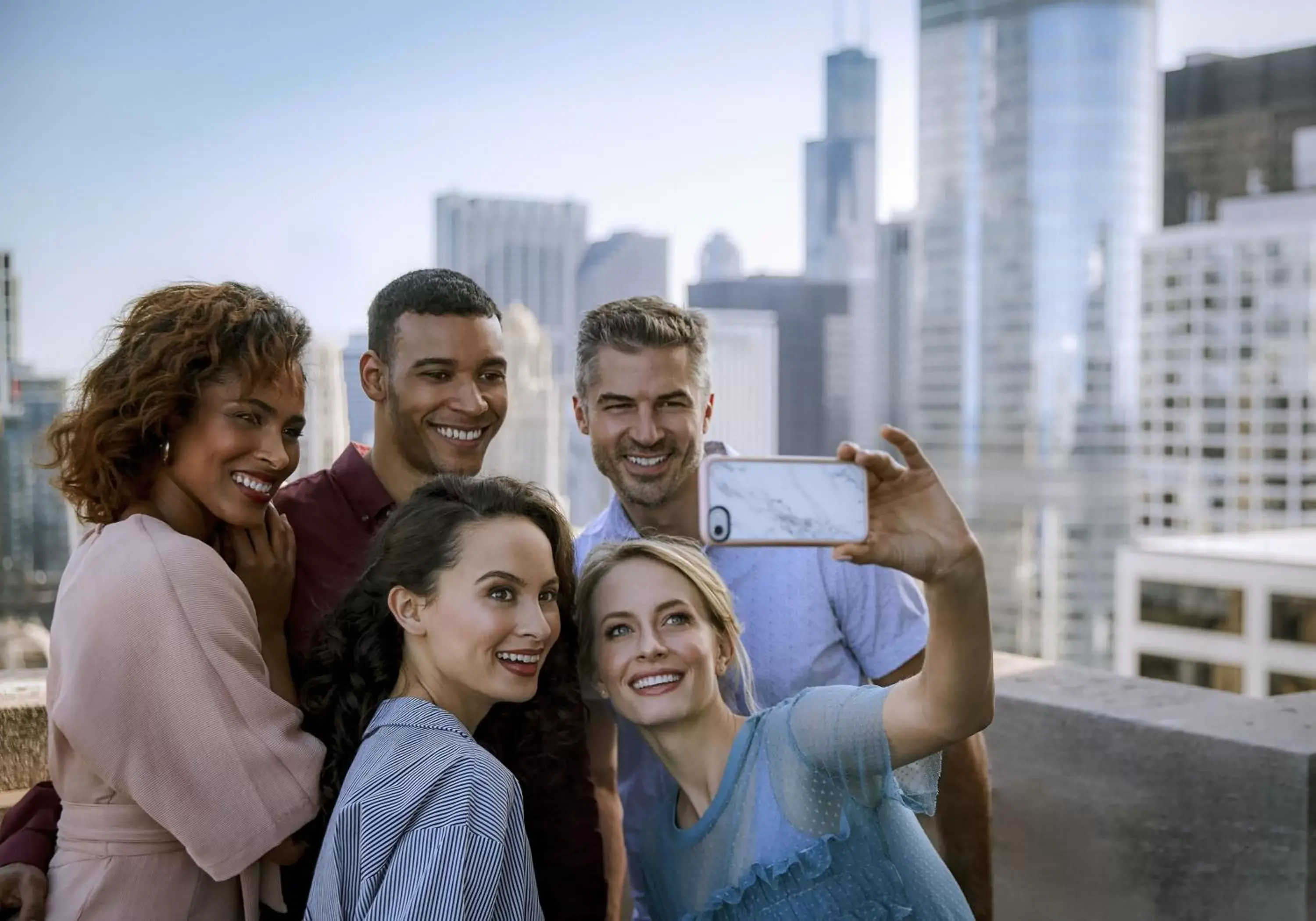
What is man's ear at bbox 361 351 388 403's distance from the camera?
2.43m

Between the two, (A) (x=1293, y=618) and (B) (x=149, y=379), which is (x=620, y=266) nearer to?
(A) (x=1293, y=618)

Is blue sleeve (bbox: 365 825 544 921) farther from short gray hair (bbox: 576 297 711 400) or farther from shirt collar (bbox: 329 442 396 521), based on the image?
short gray hair (bbox: 576 297 711 400)

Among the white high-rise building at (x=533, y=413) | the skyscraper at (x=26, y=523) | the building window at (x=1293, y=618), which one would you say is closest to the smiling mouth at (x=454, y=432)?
the skyscraper at (x=26, y=523)

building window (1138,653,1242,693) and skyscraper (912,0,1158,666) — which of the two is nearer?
building window (1138,653,1242,693)

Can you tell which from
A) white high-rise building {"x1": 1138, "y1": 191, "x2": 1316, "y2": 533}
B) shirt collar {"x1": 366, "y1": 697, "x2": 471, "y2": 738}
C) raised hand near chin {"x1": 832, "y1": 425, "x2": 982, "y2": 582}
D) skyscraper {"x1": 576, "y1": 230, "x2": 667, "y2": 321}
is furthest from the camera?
skyscraper {"x1": 576, "y1": 230, "x2": 667, "y2": 321}

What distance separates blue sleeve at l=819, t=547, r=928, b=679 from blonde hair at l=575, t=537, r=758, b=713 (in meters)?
0.36

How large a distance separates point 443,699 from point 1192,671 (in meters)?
39.4

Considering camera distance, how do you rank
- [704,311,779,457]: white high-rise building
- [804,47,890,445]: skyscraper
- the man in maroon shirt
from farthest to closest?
1. [804,47,890,445]: skyscraper
2. [704,311,779,457]: white high-rise building
3. the man in maroon shirt

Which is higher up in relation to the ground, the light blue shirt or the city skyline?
the city skyline

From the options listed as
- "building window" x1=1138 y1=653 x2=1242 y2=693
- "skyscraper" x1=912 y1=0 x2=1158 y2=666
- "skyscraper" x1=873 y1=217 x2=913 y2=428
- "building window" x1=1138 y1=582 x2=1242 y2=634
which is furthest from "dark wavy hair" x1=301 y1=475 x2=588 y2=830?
"skyscraper" x1=873 y1=217 x2=913 y2=428

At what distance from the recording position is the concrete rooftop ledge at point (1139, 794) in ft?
7.83

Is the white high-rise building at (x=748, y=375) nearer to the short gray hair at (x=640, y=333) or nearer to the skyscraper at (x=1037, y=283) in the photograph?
the skyscraper at (x=1037, y=283)

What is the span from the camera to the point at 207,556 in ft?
5.55

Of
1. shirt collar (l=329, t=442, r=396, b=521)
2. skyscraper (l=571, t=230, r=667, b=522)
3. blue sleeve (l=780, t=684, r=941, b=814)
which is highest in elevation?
skyscraper (l=571, t=230, r=667, b=522)
